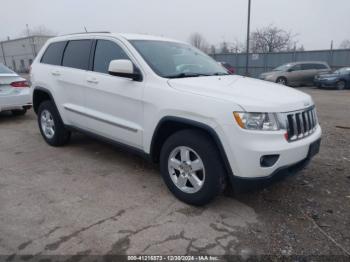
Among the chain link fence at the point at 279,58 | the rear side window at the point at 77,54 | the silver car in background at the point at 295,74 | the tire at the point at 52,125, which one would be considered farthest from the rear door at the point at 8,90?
the chain link fence at the point at 279,58

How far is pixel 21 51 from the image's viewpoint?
170 feet

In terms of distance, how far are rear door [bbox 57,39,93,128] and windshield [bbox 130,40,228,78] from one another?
98cm

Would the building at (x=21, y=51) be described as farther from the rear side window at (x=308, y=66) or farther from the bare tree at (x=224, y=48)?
the rear side window at (x=308, y=66)

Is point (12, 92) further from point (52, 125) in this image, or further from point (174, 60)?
point (174, 60)

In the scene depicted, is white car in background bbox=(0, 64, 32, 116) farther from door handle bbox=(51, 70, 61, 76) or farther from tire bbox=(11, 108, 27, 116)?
door handle bbox=(51, 70, 61, 76)

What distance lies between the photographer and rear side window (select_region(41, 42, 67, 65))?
507 cm

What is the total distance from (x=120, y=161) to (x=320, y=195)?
2.76 metres

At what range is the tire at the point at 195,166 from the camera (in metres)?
3.05

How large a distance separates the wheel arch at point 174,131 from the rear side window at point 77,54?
5.54ft

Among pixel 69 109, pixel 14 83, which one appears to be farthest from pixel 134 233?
pixel 14 83

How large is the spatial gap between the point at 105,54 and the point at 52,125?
1833 mm

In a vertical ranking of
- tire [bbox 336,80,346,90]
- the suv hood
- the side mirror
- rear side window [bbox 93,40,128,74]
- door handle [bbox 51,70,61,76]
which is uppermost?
rear side window [bbox 93,40,128,74]

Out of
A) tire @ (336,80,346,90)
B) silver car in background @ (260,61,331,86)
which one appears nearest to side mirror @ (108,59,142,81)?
silver car in background @ (260,61,331,86)

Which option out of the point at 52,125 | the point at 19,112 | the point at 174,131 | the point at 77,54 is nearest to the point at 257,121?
the point at 174,131
